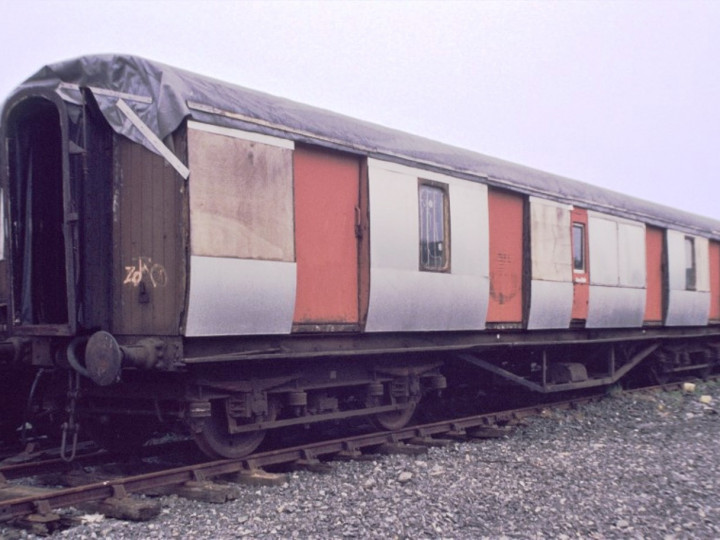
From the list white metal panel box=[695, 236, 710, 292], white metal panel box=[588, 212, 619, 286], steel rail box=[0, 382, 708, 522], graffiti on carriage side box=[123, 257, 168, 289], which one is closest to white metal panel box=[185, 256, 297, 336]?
graffiti on carriage side box=[123, 257, 168, 289]

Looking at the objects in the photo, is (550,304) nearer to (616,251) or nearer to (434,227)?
(616,251)

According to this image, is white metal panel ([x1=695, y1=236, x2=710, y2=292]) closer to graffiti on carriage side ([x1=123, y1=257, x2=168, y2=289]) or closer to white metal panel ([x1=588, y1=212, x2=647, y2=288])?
white metal panel ([x1=588, y1=212, x2=647, y2=288])

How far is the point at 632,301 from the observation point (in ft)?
42.0

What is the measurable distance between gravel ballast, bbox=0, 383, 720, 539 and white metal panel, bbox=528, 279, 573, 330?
84.2 inches

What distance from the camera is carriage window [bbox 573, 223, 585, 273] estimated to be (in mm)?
11641

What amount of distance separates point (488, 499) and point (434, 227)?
3.62 metres

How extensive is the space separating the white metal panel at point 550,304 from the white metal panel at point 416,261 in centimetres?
130

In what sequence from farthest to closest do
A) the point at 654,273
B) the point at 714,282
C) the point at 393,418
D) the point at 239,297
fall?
1. the point at 714,282
2. the point at 654,273
3. the point at 393,418
4. the point at 239,297

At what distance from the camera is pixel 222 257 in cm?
633

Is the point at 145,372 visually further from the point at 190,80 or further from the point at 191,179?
the point at 190,80

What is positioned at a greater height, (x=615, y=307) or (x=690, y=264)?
(x=690, y=264)

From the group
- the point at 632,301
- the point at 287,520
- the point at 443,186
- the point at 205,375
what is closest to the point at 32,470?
the point at 205,375

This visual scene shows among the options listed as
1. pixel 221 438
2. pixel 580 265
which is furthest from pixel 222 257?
pixel 580 265

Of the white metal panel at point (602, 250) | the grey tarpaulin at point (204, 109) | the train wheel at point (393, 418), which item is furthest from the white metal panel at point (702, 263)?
the train wheel at point (393, 418)
